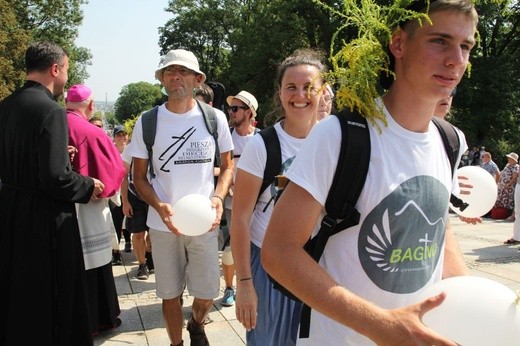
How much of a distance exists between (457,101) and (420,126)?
2924 cm

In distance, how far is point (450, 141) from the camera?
71.7 inches

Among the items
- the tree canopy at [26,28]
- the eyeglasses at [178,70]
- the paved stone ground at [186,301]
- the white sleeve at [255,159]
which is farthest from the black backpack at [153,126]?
the tree canopy at [26,28]

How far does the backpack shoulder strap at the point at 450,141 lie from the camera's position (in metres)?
1.80

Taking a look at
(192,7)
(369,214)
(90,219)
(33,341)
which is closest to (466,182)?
(369,214)

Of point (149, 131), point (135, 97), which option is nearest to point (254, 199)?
point (149, 131)

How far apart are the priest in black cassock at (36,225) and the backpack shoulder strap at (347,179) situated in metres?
2.14

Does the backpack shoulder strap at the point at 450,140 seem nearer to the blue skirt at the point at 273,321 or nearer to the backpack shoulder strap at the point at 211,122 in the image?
the blue skirt at the point at 273,321

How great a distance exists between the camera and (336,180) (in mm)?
1474

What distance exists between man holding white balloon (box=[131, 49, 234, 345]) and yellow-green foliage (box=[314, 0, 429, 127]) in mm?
2142

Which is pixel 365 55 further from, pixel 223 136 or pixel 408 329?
pixel 223 136

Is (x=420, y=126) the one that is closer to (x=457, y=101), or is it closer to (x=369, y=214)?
(x=369, y=214)

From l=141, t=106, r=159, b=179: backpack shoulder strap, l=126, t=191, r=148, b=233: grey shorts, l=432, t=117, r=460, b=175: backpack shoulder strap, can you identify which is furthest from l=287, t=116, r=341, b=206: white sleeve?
l=126, t=191, r=148, b=233: grey shorts

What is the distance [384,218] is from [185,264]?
263 centimetres

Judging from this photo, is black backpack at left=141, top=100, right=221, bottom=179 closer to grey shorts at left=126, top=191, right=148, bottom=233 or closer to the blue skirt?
the blue skirt
